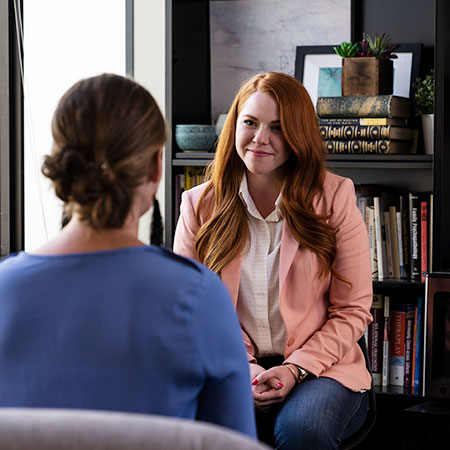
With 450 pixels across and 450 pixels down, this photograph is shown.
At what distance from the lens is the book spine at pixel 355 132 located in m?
2.52

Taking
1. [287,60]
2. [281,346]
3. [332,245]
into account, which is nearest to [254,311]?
[281,346]

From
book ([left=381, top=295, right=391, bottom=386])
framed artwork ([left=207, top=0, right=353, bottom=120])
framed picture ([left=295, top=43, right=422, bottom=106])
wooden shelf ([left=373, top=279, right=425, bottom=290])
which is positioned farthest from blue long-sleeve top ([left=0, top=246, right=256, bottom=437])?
framed artwork ([left=207, top=0, right=353, bottom=120])

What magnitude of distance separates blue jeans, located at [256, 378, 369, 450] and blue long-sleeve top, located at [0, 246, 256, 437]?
782 millimetres

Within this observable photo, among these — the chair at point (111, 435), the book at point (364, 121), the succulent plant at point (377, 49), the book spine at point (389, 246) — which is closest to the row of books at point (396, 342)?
the book spine at point (389, 246)

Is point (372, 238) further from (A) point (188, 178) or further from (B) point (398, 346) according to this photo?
(A) point (188, 178)

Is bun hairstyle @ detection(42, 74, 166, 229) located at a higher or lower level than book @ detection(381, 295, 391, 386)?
higher

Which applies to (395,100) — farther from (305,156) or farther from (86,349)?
(86,349)

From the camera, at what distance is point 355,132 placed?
255 cm

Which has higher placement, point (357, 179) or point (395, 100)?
point (395, 100)

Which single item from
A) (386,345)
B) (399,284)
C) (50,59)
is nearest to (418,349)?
(386,345)

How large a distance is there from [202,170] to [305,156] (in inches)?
33.3

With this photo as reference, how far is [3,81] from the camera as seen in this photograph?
2.99 metres

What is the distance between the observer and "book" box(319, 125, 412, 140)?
252 cm

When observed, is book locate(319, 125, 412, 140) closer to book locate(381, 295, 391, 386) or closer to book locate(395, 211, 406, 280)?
book locate(395, 211, 406, 280)
